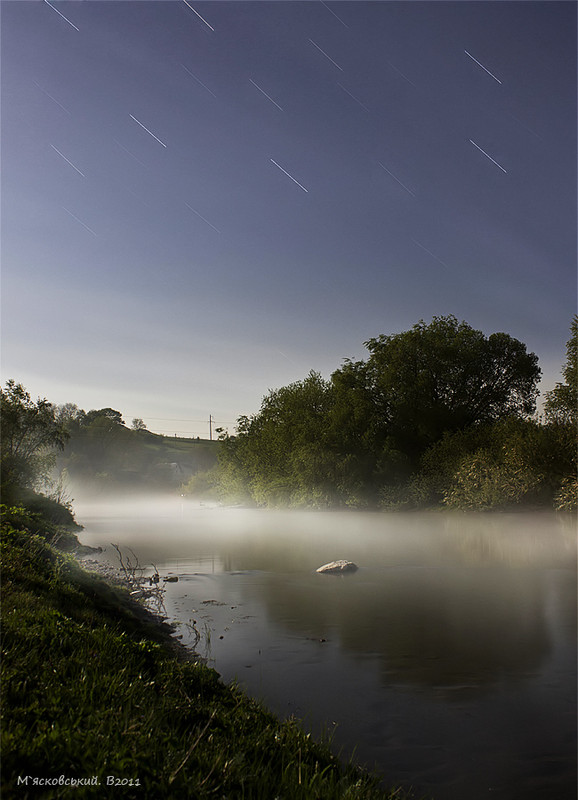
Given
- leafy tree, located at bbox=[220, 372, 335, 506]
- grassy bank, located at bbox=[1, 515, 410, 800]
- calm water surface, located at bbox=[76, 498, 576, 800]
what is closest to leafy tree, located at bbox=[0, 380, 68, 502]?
calm water surface, located at bbox=[76, 498, 576, 800]

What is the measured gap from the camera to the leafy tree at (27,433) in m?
38.2

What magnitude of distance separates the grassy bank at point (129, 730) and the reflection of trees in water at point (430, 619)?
200 inches

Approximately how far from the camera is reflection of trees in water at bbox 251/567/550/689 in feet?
37.9

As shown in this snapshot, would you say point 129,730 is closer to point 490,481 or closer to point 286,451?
point 490,481

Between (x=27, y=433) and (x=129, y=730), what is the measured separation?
43.5 metres

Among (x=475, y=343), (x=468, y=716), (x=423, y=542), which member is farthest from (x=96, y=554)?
(x=475, y=343)

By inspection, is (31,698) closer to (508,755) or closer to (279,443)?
(508,755)

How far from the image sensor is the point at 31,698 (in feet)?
16.6

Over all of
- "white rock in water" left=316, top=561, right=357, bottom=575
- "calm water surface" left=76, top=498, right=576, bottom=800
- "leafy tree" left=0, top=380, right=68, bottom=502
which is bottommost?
"white rock in water" left=316, top=561, right=357, bottom=575

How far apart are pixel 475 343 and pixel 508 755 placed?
5925 centimetres

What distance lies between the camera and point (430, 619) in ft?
50.8

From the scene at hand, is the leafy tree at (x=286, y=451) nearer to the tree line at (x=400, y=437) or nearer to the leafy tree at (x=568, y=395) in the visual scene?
the tree line at (x=400, y=437)

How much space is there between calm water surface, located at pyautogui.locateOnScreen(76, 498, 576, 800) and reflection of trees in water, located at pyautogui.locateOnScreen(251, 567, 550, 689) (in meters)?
0.06

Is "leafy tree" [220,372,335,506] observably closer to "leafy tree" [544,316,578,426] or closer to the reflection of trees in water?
"leafy tree" [544,316,578,426]
